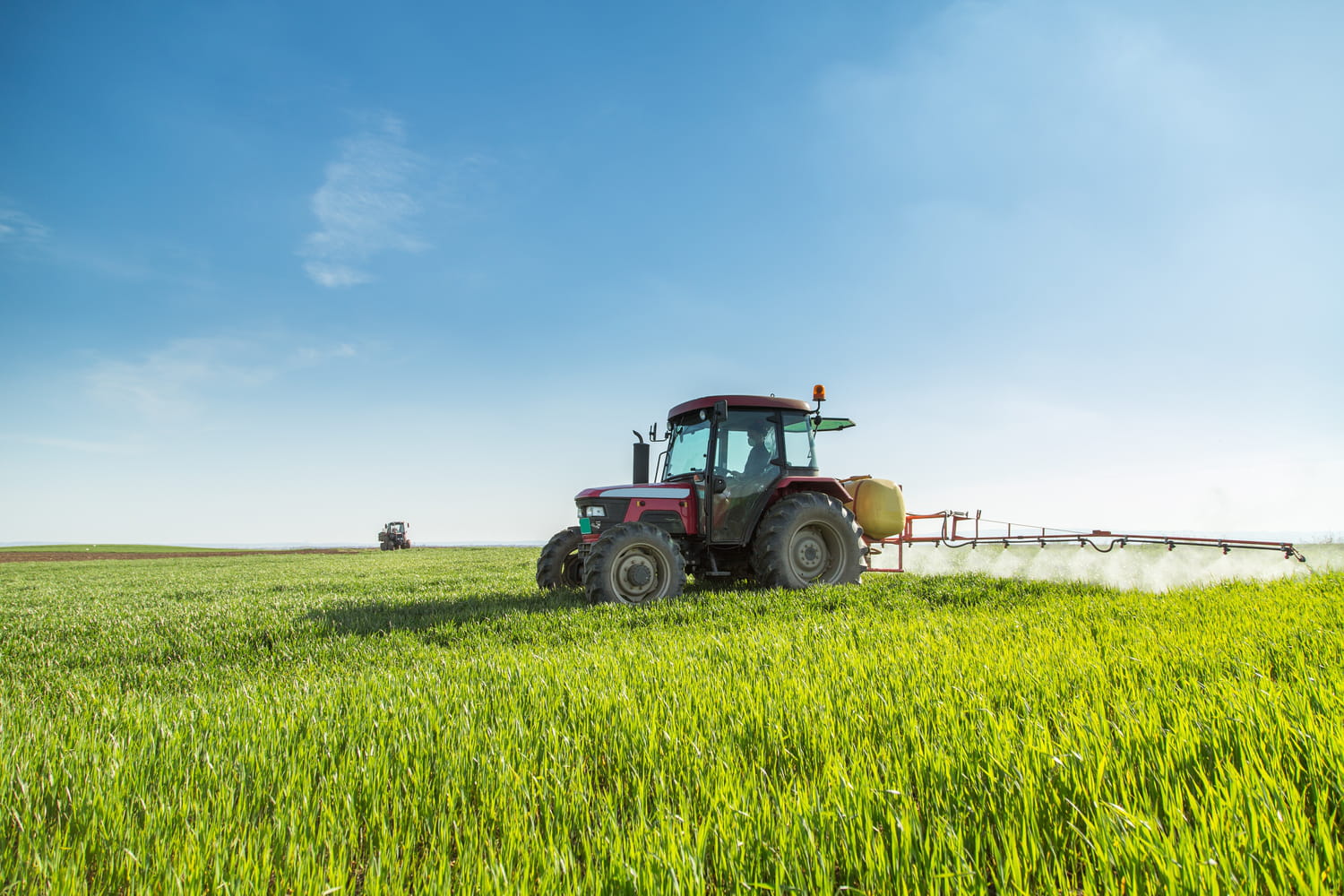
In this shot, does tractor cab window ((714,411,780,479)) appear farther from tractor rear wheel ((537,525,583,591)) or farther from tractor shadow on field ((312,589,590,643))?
tractor shadow on field ((312,589,590,643))

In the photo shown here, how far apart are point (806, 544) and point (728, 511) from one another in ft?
3.92

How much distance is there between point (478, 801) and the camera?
96.2 inches

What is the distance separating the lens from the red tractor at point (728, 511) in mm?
7730

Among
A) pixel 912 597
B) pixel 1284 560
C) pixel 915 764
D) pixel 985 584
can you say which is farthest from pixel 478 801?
pixel 1284 560

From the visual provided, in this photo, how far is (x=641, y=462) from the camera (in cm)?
900

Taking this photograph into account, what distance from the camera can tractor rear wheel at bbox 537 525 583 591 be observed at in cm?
896

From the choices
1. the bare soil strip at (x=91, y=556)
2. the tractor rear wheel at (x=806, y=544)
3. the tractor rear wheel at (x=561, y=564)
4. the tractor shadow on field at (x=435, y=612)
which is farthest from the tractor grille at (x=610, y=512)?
the bare soil strip at (x=91, y=556)

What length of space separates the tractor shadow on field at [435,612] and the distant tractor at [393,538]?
3850 cm

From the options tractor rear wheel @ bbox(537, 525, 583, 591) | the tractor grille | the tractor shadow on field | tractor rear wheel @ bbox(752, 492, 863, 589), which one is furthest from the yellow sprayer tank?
the tractor shadow on field

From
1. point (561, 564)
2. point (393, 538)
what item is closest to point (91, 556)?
point (393, 538)

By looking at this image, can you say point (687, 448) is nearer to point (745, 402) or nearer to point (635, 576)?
point (745, 402)

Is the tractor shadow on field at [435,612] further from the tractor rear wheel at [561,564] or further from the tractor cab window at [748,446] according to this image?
the tractor cab window at [748,446]

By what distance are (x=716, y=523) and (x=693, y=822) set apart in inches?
242

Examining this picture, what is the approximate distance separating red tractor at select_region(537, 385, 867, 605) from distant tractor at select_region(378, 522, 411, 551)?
1566 inches
